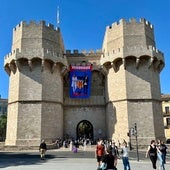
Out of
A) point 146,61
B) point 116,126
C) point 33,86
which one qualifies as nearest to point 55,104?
point 33,86

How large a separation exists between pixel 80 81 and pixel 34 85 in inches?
224

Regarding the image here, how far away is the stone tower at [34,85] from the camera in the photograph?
27688mm

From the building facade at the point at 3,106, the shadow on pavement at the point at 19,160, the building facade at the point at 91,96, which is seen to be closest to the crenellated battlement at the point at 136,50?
the building facade at the point at 91,96

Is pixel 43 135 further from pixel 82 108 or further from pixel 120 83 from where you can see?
pixel 120 83

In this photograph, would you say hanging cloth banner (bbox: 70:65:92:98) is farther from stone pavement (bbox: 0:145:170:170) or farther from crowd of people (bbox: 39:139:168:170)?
stone pavement (bbox: 0:145:170:170)

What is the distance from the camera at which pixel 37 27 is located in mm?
30250

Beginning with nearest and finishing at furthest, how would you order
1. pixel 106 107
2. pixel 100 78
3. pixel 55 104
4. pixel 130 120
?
pixel 130 120 < pixel 55 104 < pixel 106 107 < pixel 100 78

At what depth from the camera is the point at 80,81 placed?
1235 inches

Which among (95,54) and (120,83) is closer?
(120,83)

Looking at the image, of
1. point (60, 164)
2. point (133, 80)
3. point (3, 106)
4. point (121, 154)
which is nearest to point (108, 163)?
point (121, 154)

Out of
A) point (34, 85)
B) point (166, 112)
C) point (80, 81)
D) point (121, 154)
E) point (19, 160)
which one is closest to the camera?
point (121, 154)

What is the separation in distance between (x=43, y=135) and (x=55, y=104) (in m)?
3.73

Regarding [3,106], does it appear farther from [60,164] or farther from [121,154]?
[121,154]

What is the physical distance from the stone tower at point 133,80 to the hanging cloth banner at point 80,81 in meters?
2.30
